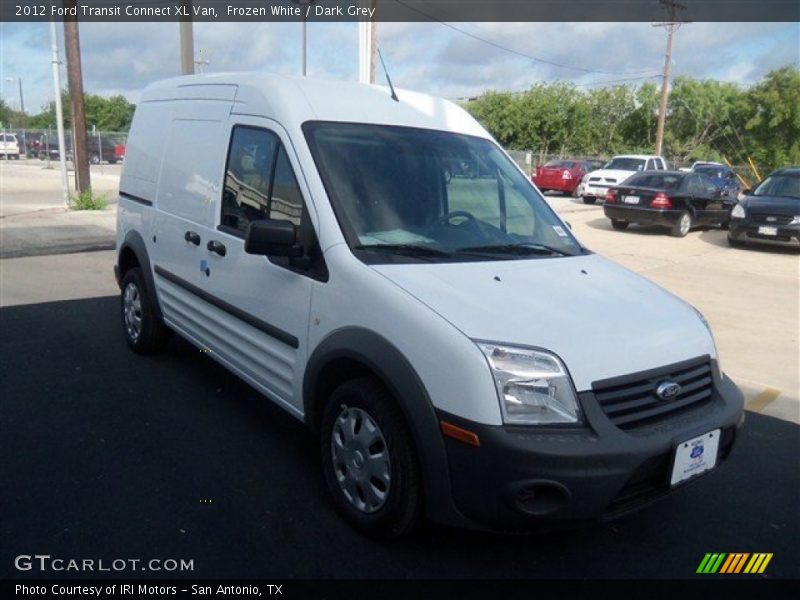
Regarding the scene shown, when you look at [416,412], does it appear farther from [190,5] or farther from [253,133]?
[190,5]

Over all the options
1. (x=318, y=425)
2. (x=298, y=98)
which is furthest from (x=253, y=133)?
(x=318, y=425)

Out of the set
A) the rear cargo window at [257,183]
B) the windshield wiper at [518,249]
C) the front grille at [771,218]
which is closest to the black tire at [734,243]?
the front grille at [771,218]

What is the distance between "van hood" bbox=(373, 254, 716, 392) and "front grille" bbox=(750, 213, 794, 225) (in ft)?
36.2

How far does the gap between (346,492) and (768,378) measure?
429 cm

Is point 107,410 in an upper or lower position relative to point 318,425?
lower

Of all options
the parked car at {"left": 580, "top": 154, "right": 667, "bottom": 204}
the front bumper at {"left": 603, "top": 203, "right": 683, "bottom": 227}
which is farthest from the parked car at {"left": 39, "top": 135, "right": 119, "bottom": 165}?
the front bumper at {"left": 603, "top": 203, "right": 683, "bottom": 227}

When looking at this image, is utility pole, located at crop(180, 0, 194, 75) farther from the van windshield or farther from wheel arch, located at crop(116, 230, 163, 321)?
the van windshield

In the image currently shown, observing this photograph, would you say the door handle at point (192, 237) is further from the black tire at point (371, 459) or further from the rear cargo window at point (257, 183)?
the black tire at point (371, 459)

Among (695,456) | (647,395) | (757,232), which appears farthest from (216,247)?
(757,232)

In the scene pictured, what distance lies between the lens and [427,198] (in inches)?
141

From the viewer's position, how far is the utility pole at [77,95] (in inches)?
656

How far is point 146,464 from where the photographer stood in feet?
12.2

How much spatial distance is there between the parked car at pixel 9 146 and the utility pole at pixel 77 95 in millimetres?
31762

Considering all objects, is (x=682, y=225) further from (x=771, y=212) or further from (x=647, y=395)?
(x=647, y=395)
